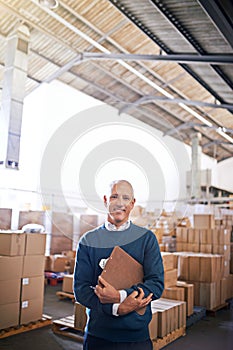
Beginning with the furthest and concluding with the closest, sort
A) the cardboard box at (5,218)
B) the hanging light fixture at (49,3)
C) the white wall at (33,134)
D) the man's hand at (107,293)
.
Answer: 1. the white wall at (33,134)
2. the cardboard box at (5,218)
3. the hanging light fixture at (49,3)
4. the man's hand at (107,293)

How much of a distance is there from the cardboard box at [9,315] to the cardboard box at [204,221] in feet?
12.6

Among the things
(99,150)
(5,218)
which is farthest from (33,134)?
→ (99,150)

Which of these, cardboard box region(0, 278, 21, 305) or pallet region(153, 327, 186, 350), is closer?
pallet region(153, 327, 186, 350)

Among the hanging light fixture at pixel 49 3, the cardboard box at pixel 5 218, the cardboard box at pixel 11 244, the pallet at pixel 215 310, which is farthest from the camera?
the cardboard box at pixel 5 218

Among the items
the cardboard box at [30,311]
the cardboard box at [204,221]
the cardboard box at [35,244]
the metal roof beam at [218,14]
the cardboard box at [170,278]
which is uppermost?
the metal roof beam at [218,14]

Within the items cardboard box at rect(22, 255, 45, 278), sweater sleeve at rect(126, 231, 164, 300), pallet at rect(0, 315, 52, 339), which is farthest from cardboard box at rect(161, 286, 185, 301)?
sweater sleeve at rect(126, 231, 164, 300)

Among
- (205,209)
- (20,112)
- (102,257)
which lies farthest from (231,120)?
(102,257)

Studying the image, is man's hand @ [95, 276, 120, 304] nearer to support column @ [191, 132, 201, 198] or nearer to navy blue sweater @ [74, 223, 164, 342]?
navy blue sweater @ [74, 223, 164, 342]

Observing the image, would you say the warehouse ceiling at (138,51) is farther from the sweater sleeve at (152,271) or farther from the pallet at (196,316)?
the pallet at (196,316)

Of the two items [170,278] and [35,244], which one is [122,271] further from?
[170,278]

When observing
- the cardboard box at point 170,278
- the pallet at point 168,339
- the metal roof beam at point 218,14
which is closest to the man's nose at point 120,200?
the metal roof beam at point 218,14

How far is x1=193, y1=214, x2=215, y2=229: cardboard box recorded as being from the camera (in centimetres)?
648

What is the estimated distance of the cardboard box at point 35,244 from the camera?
4289 mm

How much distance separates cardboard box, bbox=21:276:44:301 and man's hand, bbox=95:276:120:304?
3.04 metres
